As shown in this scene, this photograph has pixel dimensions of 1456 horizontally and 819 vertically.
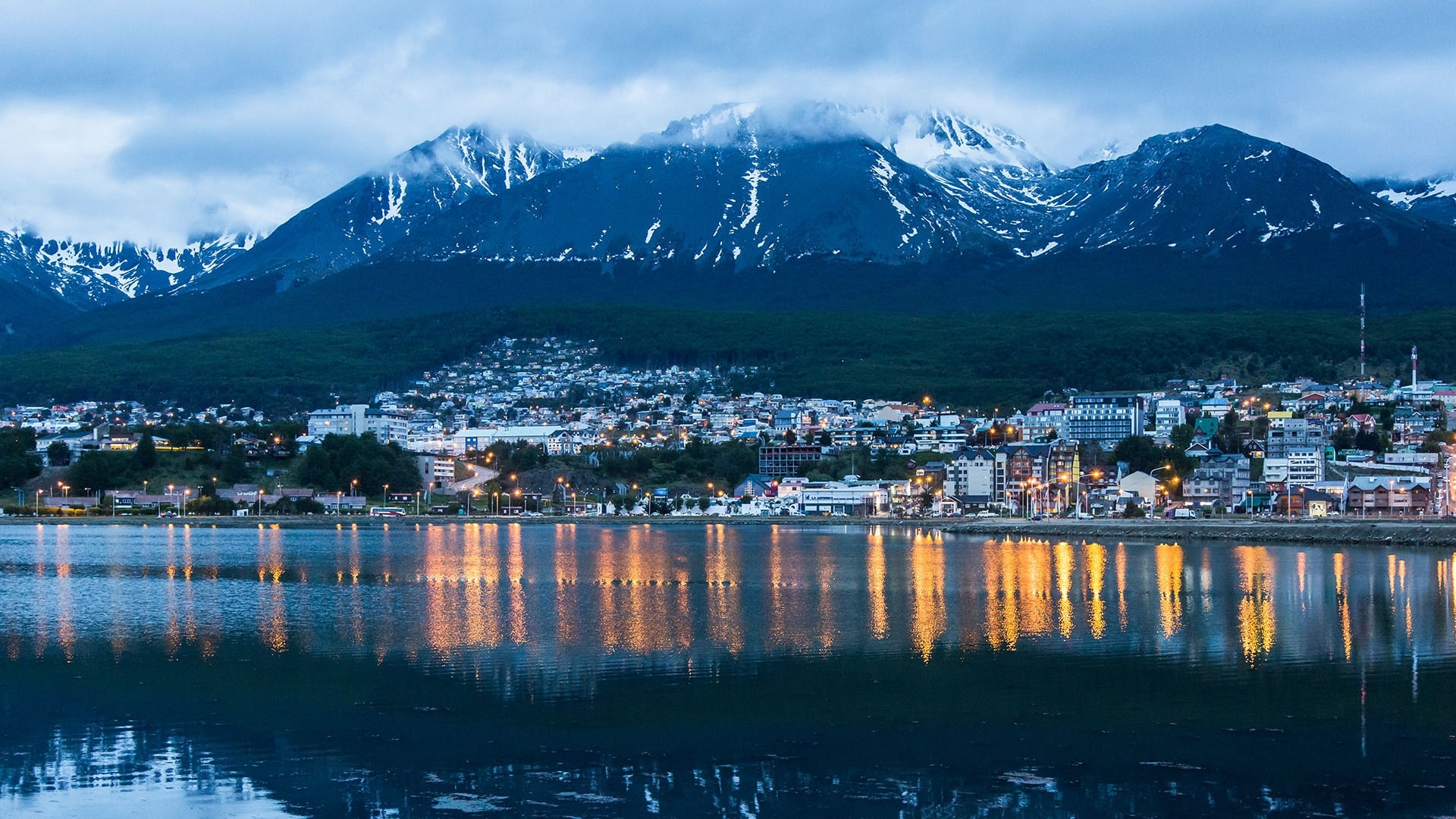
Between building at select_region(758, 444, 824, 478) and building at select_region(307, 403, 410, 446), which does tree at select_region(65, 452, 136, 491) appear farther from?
building at select_region(758, 444, 824, 478)

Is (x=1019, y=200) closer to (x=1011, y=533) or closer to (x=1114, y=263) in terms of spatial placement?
(x=1114, y=263)

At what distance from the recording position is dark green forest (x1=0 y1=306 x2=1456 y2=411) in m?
104

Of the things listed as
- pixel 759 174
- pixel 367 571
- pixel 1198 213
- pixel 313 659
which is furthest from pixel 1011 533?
pixel 759 174

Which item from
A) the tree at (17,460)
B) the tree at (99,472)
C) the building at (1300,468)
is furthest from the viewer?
the tree at (17,460)

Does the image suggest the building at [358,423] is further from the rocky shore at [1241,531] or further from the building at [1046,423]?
the rocky shore at [1241,531]

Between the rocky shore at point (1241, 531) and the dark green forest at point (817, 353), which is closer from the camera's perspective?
the rocky shore at point (1241, 531)

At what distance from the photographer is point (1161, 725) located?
13.8m

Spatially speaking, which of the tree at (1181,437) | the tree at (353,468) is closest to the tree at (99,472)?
the tree at (353,468)

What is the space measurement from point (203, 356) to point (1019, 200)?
4338 inches

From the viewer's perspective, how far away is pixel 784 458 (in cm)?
8656

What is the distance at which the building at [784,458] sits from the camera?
86188 mm

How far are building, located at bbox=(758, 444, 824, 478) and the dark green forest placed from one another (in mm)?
17927

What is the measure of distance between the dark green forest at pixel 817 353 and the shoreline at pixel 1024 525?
35463 mm

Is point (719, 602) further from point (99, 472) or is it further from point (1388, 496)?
point (99, 472)
